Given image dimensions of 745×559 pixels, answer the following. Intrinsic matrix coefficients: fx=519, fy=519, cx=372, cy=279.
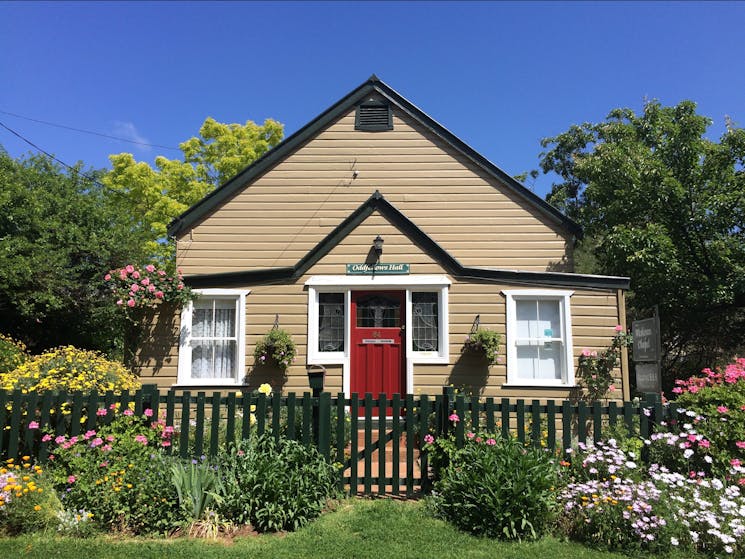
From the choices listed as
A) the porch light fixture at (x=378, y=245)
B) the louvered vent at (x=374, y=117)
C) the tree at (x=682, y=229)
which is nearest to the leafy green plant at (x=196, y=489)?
the porch light fixture at (x=378, y=245)

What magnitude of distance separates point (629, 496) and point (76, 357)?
7.15 metres

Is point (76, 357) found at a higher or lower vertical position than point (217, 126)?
lower

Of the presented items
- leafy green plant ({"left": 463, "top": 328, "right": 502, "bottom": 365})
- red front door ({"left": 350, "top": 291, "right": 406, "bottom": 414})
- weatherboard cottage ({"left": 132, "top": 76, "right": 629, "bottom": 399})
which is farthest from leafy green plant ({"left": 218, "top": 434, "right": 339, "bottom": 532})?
leafy green plant ({"left": 463, "top": 328, "right": 502, "bottom": 365})

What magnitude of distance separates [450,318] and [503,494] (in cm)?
467

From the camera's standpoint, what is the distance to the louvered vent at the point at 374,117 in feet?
37.4

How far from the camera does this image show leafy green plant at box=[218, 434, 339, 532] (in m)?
4.84

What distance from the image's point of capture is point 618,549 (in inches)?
177

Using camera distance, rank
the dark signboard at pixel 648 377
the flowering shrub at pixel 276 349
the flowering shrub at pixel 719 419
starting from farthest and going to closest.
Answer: the flowering shrub at pixel 276 349 → the dark signboard at pixel 648 377 → the flowering shrub at pixel 719 419

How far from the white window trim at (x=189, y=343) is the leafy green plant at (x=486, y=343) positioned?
4029 mm

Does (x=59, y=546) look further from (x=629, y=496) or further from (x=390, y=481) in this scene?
(x=629, y=496)

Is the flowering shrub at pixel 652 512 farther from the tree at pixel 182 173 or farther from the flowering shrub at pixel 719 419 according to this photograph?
the tree at pixel 182 173

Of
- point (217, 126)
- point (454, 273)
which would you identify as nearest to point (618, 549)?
point (454, 273)

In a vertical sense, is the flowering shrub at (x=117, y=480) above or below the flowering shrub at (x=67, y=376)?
below

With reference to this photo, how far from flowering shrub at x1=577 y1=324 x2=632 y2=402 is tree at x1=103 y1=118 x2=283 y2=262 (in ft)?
63.0
